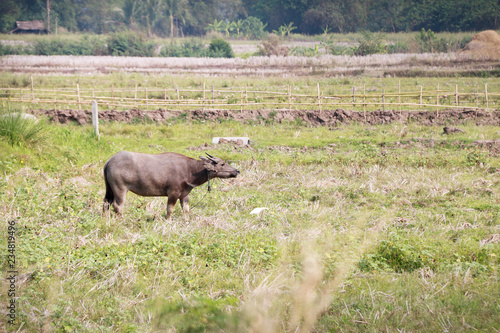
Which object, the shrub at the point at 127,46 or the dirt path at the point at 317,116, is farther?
the shrub at the point at 127,46

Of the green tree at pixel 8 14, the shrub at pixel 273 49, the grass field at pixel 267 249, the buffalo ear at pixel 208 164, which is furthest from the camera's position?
the green tree at pixel 8 14

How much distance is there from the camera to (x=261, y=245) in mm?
7020

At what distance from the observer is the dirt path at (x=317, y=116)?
19.9 m

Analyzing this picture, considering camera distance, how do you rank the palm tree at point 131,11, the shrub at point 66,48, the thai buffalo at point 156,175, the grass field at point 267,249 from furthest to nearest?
the palm tree at point 131,11, the shrub at point 66,48, the thai buffalo at point 156,175, the grass field at point 267,249

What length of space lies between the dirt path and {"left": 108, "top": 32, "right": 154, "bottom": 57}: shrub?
38065 mm

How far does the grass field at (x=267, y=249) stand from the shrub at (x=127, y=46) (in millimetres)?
45610

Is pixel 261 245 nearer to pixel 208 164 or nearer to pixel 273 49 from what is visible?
pixel 208 164

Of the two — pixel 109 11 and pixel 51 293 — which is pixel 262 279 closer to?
pixel 51 293

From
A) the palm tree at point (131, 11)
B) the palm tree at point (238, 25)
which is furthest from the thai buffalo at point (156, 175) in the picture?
the palm tree at point (131, 11)

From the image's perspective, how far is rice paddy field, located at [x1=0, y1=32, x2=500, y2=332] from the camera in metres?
5.10

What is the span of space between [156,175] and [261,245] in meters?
2.15

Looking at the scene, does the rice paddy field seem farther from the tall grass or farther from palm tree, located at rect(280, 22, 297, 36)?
palm tree, located at rect(280, 22, 297, 36)

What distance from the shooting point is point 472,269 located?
6379 millimetres

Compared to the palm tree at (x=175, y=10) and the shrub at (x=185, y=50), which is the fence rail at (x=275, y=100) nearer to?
the shrub at (x=185, y=50)
